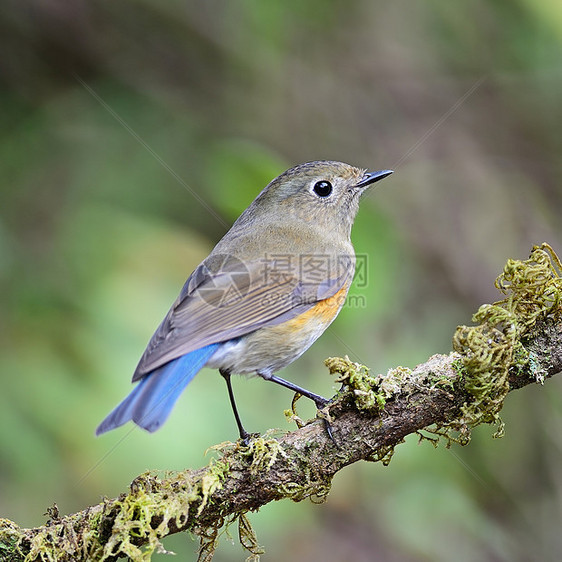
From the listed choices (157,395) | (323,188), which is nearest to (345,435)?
(157,395)

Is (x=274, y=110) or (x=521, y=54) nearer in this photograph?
(x=521, y=54)

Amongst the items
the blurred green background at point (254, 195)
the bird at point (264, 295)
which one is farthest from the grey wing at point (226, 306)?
the blurred green background at point (254, 195)

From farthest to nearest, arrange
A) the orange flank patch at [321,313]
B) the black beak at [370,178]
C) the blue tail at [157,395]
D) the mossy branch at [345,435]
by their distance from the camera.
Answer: the black beak at [370,178] < the orange flank patch at [321,313] < the blue tail at [157,395] < the mossy branch at [345,435]

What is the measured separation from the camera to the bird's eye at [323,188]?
420 centimetres

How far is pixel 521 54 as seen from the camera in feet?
18.0

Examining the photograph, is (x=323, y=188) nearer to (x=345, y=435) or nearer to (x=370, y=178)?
(x=370, y=178)

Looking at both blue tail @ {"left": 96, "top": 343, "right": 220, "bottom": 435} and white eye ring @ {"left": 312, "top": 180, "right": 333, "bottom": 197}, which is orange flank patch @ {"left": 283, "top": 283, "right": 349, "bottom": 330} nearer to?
blue tail @ {"left": 96, "top": 343, "right": 220, "bottom": 435}

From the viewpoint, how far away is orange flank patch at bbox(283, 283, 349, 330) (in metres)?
3.36

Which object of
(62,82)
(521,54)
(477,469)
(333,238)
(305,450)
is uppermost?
(62,82)

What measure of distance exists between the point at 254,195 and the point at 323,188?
42 cm

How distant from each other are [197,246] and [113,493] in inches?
59.5

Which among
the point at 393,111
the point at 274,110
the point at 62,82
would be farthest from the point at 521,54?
the point at 62,82

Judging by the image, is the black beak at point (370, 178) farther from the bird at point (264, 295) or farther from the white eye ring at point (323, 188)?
the white eye ring at point (323, 188)

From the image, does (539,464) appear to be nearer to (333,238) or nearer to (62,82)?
(333,238)
